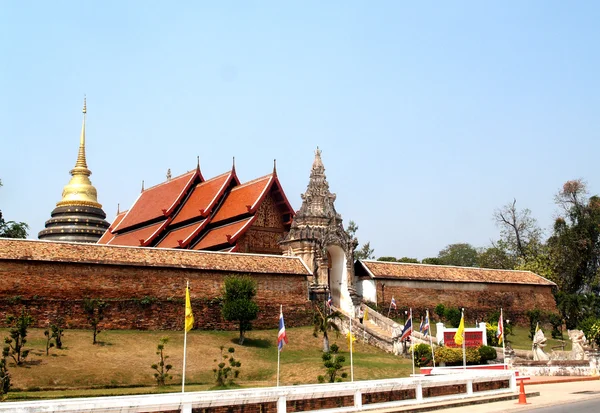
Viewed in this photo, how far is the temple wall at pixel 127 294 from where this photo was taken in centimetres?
2839

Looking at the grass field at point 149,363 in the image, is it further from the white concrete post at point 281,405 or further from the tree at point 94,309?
Result: the white concrete post at point 281,405

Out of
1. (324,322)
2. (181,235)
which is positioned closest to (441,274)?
(324,322)

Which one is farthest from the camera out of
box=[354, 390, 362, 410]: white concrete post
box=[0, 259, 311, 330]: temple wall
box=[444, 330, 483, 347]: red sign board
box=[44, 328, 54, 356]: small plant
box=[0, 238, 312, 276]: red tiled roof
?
box=[444, 330, 483, 347]: red sign board

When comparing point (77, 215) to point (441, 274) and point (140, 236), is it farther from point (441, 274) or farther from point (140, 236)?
point (441, 274)

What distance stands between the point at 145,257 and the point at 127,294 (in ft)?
6.54

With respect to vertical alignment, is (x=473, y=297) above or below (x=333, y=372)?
above

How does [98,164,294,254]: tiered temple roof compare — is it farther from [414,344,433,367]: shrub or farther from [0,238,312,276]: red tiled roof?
[414,344,433,367]: shrub

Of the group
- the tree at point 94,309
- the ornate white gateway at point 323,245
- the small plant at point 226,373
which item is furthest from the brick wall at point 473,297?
the tree at point 94,309

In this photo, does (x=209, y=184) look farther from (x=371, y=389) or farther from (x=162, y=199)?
(x=371, y=389)

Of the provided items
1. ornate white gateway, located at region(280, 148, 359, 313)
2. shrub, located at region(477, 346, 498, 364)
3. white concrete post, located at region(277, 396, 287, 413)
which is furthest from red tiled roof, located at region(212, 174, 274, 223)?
white concrete post, located at region(277, 396, 287, 413)

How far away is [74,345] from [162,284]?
20.1 ft

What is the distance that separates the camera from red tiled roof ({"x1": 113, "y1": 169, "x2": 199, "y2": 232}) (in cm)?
4712

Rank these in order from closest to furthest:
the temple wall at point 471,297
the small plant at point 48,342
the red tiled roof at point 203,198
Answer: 1. the small plant at point 48,342
2. the temple wall at point 471,297
3. the red tiled roof at point 203,198

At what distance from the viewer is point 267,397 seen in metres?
14.6
